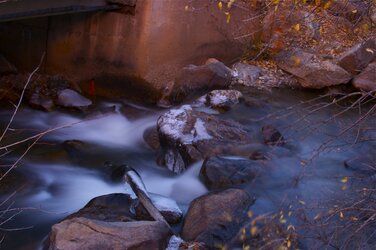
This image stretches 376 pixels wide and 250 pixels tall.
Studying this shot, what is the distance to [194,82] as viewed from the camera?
374 inches

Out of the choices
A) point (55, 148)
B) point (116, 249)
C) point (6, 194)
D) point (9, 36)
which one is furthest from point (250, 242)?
point (9, 36)

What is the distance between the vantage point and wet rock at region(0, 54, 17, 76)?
9.71m

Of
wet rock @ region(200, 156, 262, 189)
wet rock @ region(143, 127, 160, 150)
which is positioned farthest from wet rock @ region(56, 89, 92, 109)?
wet rock @ region(200, 156, 262, 189)

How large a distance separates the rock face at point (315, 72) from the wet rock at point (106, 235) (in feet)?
19.2

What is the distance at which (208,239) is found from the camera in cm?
527

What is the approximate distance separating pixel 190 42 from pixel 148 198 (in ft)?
15.4

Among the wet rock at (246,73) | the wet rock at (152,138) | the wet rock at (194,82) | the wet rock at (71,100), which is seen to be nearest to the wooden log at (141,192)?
the wet rock at (152,138)

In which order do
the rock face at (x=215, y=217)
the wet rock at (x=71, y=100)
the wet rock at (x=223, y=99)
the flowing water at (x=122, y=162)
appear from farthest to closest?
the wet rock at (x=71, y=100), the wet rock at (x=223, y=99), the flowing water at (x=122, y=162), the rock face at (x=215, y=217)

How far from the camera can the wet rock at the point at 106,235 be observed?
15.3 ft

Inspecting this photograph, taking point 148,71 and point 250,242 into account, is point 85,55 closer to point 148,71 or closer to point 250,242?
point 148,71

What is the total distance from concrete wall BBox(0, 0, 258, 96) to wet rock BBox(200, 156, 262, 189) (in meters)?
3.28

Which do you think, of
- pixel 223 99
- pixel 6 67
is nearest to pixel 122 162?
pixel 223 99

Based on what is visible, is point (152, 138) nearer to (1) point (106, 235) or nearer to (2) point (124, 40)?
(2) point (124, 40)

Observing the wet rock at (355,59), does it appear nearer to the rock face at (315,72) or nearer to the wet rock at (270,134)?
the rock face at (315,72)
